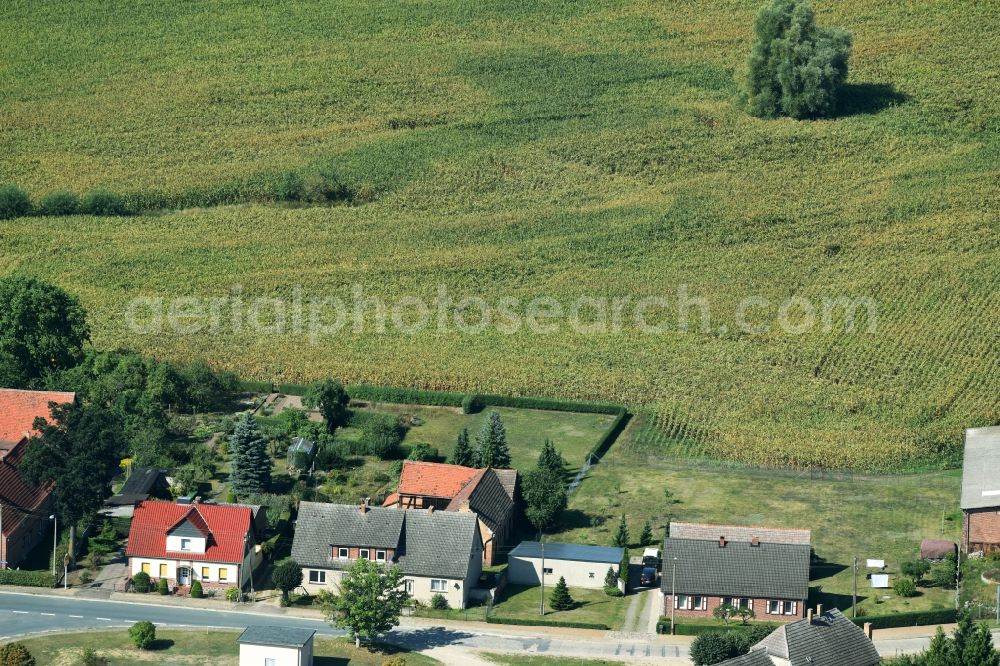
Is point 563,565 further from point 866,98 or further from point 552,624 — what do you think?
point 866,98

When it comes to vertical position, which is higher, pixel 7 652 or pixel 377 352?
pixel 377 352

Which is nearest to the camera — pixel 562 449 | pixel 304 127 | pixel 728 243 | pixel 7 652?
pixel 7 652

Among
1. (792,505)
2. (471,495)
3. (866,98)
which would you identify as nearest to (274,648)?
(471,495)

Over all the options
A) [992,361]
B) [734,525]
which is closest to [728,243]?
[992,361]

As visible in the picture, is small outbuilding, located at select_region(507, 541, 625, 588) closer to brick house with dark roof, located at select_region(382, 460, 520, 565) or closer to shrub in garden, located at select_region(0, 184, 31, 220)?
brick house with dark roof, located at select_region(382, 460, 520, 565)

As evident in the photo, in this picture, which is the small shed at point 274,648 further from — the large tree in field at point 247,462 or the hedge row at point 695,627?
the large tree in field at point 247,462

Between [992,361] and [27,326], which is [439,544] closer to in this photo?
[27,326]

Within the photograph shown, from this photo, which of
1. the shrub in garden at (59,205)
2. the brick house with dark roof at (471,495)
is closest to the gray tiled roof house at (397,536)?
the brick house with dark roof at (471,495)

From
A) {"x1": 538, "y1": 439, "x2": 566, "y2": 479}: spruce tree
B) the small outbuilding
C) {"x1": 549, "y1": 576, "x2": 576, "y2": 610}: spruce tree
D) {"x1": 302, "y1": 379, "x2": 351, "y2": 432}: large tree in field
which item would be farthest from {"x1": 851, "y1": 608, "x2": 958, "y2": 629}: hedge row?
{"x1": 302, "y1": 379, "x2": 351, "y2": 432}: large tree in field
